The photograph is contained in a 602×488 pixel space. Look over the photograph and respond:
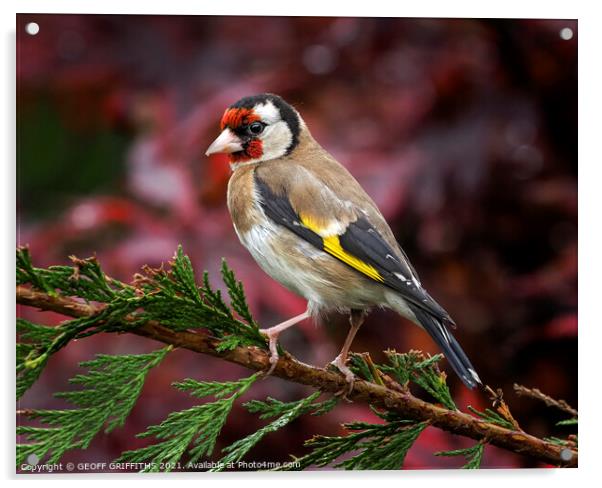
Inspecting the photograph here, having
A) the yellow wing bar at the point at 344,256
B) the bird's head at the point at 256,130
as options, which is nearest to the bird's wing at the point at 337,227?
the yellow wing bar at the point at 344,256

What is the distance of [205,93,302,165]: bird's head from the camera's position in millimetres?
1977

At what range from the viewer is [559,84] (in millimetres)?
2172

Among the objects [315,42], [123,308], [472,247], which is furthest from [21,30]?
[472,247]

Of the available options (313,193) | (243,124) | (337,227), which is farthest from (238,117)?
(337,227)

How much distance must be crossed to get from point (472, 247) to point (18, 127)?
3.81ft

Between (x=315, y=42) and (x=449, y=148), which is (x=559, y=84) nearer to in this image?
(x=449, y=148)

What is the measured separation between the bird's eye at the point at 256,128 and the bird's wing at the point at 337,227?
0.13 metres

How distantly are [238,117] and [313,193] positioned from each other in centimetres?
28

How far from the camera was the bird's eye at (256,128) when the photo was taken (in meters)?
1.99

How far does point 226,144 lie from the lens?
6.42 ft

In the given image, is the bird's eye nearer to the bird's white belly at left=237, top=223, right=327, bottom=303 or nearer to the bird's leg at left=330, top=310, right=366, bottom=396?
the bird's white belly at left=237, top=223, right=327, bottom=303

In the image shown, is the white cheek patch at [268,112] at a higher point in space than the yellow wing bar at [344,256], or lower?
Result: higher

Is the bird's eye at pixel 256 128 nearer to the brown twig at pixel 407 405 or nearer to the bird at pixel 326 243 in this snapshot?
the bird at pixel 326 243

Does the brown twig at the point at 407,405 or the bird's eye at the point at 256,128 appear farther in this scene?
the bird's eye at the point at 256,128
